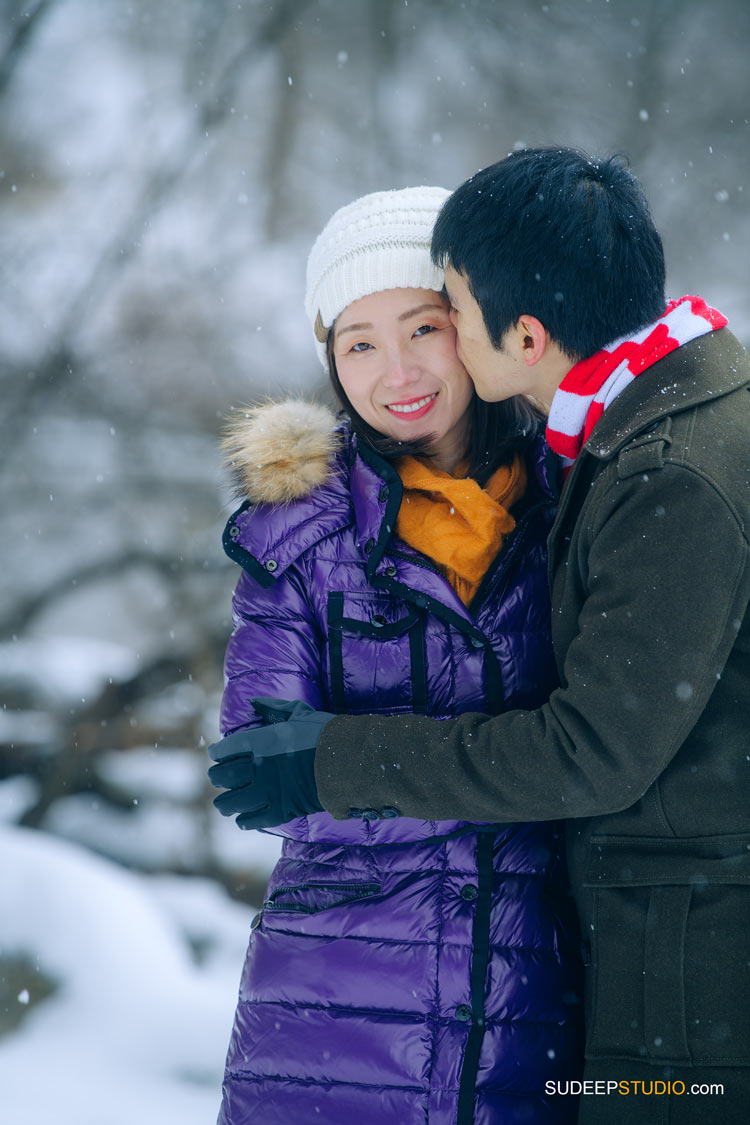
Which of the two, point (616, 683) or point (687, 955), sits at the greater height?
point (616, 683)

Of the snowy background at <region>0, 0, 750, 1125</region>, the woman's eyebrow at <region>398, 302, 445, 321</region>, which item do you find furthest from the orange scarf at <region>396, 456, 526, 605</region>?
the snowy background at <region>0, 0, 750, 1125</region>

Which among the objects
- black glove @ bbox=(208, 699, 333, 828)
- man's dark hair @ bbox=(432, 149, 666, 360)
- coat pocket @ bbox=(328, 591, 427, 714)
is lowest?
black glove @ bbox=(208, 699, 333, 828)

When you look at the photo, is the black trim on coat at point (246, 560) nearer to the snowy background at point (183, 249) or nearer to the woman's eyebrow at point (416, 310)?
the woman's eyebrow at point (416, 310)

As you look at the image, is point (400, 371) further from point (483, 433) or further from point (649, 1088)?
point (649, 1088)

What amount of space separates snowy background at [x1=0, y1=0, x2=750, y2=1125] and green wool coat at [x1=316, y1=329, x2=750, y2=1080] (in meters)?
2.63

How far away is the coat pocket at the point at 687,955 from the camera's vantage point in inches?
44.3

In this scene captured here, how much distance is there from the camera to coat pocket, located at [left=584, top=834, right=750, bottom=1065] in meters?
1.12

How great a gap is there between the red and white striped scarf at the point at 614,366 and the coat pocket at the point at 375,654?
1.12ft

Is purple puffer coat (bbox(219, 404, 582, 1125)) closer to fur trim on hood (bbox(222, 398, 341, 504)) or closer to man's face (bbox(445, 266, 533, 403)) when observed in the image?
fur trim on hood (bbox(222, 398, 341, 504))

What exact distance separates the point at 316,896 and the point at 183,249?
2971 mm

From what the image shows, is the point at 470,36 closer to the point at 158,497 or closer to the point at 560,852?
the point at 158,497

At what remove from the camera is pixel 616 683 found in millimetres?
1074

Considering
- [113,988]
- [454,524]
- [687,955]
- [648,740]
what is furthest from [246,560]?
[113,988]

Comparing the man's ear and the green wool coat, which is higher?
the man's ear
